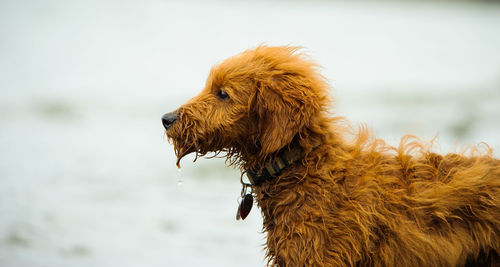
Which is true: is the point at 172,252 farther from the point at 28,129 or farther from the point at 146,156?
the point at 28,129

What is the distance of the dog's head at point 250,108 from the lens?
11.6 ft

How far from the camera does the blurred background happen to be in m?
6.37

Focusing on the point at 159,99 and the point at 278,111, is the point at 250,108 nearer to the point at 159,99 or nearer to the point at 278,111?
the point at 278,111

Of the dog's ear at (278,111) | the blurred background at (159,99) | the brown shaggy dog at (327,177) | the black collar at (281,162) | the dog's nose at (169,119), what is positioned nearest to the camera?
the brown shaggy dog at (327,177)

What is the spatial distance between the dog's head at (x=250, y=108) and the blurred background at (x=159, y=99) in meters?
0.57

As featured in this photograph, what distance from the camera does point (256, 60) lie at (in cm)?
379

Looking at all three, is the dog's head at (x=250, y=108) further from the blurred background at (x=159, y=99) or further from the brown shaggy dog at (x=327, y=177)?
the blurred background at (x=159, y=99)

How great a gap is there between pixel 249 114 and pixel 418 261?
1.59 metres

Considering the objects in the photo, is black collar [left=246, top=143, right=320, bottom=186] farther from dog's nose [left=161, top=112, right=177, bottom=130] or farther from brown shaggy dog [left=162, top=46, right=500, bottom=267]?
dog's nose [left=161, top=112, right=177, bottom=130]

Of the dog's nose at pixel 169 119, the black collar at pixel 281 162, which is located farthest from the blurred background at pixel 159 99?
the dog's nose at pixel 169 119

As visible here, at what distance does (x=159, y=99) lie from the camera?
1246 cm

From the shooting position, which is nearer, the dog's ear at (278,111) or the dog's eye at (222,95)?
the dog's ear at (278,111)

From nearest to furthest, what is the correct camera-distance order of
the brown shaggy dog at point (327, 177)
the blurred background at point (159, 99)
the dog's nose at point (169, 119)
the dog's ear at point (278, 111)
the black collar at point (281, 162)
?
1. the brown shaggy dog at point (327, 177)
2. the dog's ear at point (278, 111)
3. the black collar at point (281, 162)
4. the dog's nose at point (169, 119)
5. the blurred background at point (159, 99)

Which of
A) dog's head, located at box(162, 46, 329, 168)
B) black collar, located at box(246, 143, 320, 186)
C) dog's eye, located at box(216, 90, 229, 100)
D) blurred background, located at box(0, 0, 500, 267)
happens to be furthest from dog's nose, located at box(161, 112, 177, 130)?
blurred background, located at box(0, 0, 500, 267)
